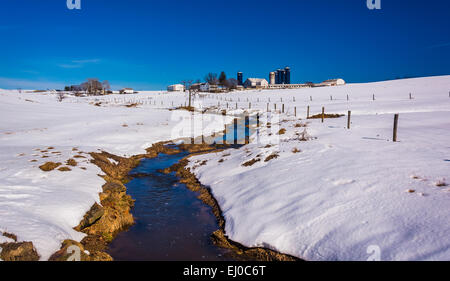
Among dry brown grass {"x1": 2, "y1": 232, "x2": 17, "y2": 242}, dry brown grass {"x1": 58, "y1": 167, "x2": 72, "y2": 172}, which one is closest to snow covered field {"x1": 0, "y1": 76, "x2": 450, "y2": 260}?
dry brown grass {"x1": 2, "y1": 232, "x2": 17, "y2": 242}

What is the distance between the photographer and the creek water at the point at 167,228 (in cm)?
748

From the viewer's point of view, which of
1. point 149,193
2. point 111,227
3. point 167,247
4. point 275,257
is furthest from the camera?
point 149,193

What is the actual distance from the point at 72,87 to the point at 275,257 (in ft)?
670

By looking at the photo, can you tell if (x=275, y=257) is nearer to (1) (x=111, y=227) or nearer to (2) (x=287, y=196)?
(2) (x=287, y=196)

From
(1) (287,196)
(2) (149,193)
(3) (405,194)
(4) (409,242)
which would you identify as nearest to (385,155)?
(3) (405,194)

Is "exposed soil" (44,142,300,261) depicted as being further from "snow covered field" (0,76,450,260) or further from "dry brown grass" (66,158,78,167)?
"dry brown grass" (66,158,78,167)

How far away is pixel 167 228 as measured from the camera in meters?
9.07

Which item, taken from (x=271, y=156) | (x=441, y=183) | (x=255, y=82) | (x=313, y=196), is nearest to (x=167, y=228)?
(x=313, y=196)

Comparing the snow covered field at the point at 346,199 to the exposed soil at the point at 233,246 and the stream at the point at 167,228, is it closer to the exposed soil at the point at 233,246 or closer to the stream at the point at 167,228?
the exposed soil at the point at 233,246

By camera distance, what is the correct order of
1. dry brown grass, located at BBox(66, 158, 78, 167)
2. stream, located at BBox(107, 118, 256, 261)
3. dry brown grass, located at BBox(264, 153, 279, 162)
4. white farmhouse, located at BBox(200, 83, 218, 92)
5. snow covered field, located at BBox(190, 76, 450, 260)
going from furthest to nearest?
1. white farmhouse, located at BBox(200, 83, 218, 92)
2. dry brown grass, located at BBox(264, 153, 279, 162)
3. dry brown grass, located at BBox(66, 158, 78, 167)
4. stream, located at BBox(107, 118, 256, 261)
5. snow covered field, located at BBox(190, 76, 450, 260)

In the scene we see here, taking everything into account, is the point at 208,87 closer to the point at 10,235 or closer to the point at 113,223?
the point at 113,223

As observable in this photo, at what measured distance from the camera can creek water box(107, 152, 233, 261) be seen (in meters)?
7.48

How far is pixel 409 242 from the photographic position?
5.93 meters
